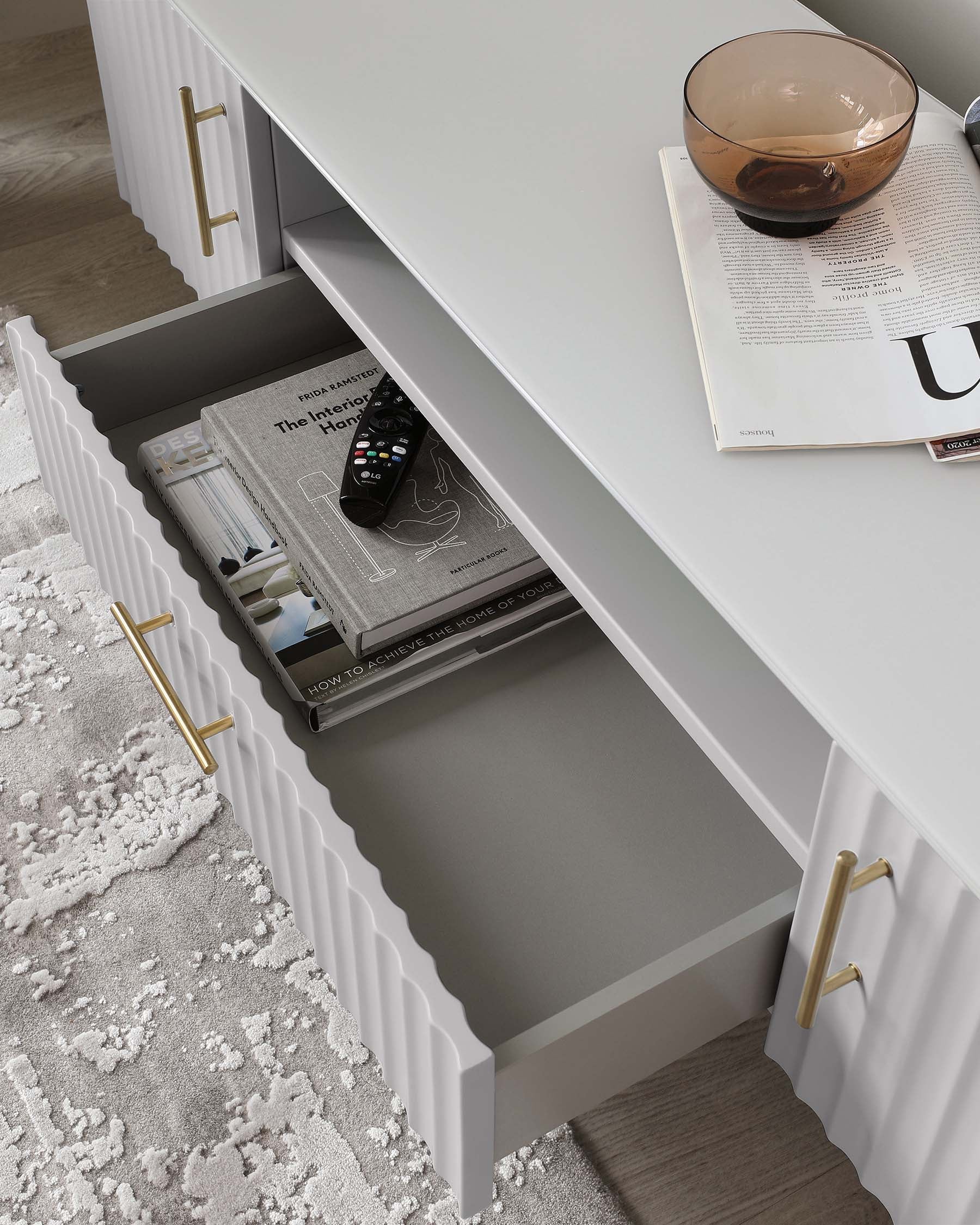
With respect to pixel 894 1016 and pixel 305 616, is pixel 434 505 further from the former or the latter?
pixel 894 1016

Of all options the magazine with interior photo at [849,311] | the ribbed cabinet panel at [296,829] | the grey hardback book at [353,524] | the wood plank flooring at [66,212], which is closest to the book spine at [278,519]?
the grey hardback book at [353,524]

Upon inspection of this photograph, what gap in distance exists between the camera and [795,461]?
2.02 feet

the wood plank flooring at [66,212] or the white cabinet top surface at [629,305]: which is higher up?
the white cabinet top surface at [629,305]

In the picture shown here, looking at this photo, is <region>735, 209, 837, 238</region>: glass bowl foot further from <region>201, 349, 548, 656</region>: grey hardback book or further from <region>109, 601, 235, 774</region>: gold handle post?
<region>109, 601, 235, 774</region>: gold handle post

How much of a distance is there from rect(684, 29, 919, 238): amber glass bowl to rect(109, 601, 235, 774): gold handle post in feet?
1.51

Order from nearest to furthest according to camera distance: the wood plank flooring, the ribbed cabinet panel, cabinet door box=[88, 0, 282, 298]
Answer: the ribbed cabinet panel < cabinet door box=[88, 0, 282, 298] < the wood plank flooring

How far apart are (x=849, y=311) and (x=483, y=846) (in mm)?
417

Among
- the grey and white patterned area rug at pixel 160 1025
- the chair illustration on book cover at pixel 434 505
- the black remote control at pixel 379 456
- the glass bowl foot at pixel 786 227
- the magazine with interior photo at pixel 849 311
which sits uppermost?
the glass bowl foot at pixel 786 227

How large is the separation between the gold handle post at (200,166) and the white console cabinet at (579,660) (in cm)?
2

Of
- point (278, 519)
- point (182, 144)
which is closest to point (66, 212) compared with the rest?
point (182, 144)

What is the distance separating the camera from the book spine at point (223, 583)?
907 mm

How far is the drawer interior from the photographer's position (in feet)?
2.61

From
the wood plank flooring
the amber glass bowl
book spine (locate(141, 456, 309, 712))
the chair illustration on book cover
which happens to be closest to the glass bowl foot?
the amber glass bowl

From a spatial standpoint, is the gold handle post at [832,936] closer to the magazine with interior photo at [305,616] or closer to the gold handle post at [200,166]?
the magazine with interior photo at [305,616]
